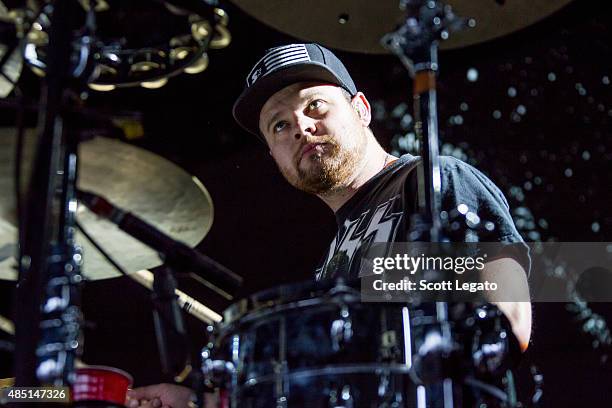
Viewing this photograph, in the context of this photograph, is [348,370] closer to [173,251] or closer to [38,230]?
[173,251]

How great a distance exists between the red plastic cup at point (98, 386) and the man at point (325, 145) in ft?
0.91

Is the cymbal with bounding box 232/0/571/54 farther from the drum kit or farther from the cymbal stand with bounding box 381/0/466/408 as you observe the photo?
the cymbal stand with bounding box 381/0/466/408

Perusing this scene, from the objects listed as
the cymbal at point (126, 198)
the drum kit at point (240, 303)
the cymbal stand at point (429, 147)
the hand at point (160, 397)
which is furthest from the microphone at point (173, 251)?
the cymbal at point (126, 198)

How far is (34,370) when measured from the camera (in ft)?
3.15

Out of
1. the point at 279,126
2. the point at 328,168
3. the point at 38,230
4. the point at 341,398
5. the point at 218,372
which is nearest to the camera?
the point at 38,230

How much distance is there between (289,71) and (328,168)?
253mm

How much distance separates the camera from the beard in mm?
1984

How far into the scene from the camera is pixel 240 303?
128cm

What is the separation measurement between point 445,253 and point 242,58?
2.13 m

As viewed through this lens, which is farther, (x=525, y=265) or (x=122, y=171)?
(x=122, y=171)

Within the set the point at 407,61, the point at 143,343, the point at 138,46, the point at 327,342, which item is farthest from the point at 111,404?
the point at 143,343

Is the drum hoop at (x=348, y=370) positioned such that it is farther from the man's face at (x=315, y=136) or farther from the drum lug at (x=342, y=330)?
the man's face at (x=315, y=136)

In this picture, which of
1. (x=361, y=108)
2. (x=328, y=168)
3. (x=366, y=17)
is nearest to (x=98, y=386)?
(x=328, y=168)

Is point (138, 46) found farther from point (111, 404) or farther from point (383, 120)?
point (383, 120)
